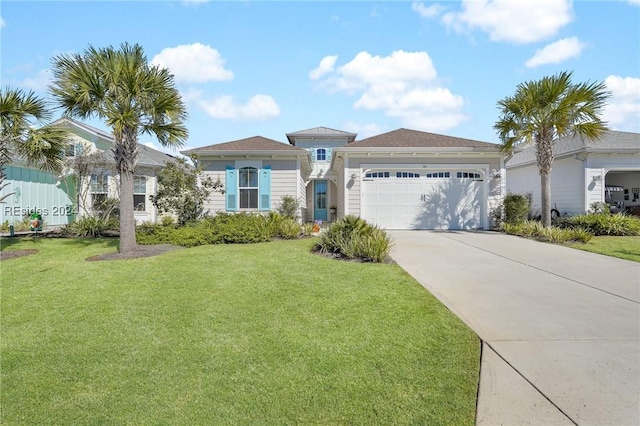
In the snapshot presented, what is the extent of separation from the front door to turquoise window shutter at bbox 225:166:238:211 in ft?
29.8

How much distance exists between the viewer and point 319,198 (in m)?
22.9

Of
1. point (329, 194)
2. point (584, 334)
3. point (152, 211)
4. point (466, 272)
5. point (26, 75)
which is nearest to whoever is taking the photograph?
point (584, 334)

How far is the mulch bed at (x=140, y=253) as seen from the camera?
26.9 ft

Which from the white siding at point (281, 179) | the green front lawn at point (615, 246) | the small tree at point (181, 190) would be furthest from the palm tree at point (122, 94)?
the green front lawn at point (615, 246)

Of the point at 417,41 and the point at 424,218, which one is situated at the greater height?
the point at 417,41

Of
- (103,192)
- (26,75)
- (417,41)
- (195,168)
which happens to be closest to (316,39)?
(417,41)

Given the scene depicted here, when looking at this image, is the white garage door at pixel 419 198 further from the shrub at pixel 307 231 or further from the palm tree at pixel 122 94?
the palm tree at pixel 122 94

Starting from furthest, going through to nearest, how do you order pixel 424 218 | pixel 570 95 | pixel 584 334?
pixel 424 218
pixel 570 95
pixel 584 334

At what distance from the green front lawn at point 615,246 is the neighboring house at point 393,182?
406cm

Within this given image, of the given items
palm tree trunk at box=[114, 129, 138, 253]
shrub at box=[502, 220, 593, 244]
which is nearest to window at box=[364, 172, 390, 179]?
shrub at box=[502, 220, 593, 244]

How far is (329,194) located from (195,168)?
37.2 feet

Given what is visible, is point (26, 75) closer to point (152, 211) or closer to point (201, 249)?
point (201, 249)

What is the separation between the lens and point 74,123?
15.4m

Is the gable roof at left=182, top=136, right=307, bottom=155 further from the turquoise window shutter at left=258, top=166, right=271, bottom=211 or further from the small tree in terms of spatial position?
the small tree
